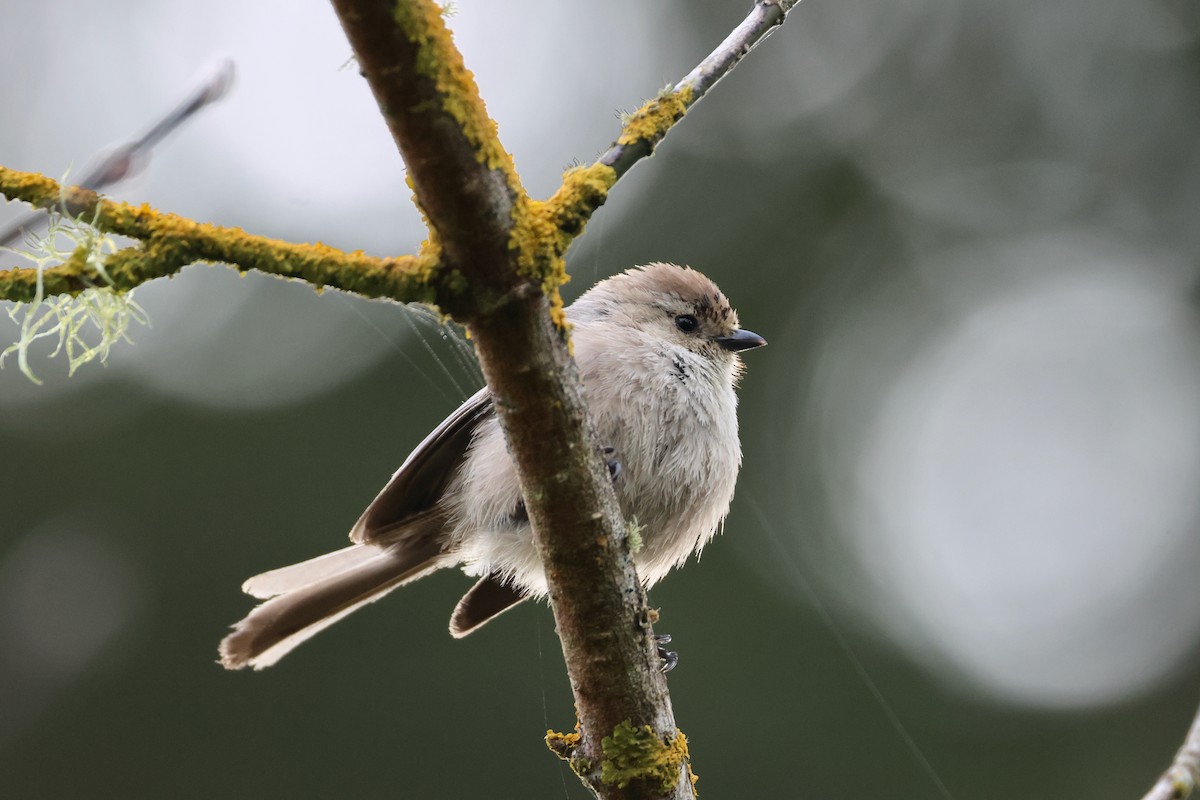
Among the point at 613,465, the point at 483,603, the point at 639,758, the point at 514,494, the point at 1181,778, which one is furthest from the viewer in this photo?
the point at 483,603

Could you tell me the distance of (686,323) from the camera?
12.7 ft

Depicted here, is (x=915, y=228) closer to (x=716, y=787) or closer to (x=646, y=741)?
(x=716, y=787)

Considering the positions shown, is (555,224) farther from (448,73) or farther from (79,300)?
(79,300)

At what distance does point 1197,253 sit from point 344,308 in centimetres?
489

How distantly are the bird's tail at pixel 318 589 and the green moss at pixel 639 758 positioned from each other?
1.58 meters

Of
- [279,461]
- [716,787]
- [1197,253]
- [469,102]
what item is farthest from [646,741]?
[1197,253]

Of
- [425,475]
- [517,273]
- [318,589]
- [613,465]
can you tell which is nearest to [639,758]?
[517,273]

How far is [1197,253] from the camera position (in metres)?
6.21

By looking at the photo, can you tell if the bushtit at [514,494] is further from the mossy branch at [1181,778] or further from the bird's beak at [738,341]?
the mossy branch at [1181,778]

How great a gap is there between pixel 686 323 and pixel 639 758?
6.79 ft

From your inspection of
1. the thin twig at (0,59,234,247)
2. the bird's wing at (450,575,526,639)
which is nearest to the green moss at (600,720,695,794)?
the thin twig at (0,59,234,247)

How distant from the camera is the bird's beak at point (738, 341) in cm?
388

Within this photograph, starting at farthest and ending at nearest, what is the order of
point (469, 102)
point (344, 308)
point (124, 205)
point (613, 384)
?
point (344, 308) < point (613, 384) < point (124, 205) < point (469, 102)

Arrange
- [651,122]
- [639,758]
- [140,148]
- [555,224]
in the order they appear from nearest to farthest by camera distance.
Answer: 1. [140,148]
2. [555,224]
3. [651,122]
4. [639,758]
